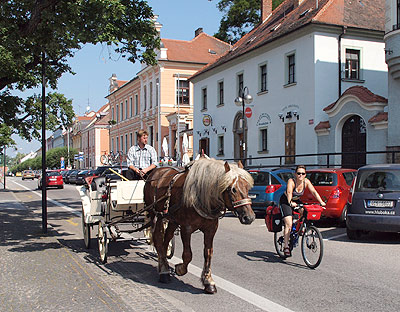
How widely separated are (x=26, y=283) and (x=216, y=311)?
9.24 ft

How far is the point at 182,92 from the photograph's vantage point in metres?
52.2

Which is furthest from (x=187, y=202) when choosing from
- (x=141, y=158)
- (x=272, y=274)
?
(x=141, y=158)

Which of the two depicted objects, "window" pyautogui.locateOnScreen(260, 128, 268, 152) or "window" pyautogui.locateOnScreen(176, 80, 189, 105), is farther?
"window" pyautogui.locateOnScreen(176, 80, 189, 105)

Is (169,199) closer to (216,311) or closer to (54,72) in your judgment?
(216,311)

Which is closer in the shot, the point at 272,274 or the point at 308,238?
the point at 272,274

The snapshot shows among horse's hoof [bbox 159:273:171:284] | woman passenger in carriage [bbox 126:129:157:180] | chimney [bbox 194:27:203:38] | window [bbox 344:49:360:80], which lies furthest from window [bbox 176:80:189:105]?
horse's hoof [bbox 159:273:171:284]

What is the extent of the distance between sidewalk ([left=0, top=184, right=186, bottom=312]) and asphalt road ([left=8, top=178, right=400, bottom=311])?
10.2 inches

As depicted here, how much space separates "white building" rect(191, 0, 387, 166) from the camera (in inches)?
914

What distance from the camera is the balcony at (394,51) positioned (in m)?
18.3

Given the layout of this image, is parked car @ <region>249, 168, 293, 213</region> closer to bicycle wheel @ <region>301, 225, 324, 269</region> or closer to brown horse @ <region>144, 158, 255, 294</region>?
bicycle wheel @ <region>301, 225, 324, 269</region>

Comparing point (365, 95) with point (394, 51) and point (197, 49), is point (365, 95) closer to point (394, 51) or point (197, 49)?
point (394, 51)

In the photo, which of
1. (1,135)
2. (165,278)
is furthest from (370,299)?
(1,135)

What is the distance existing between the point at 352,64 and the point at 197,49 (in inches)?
1224

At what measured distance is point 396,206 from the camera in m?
9.77
